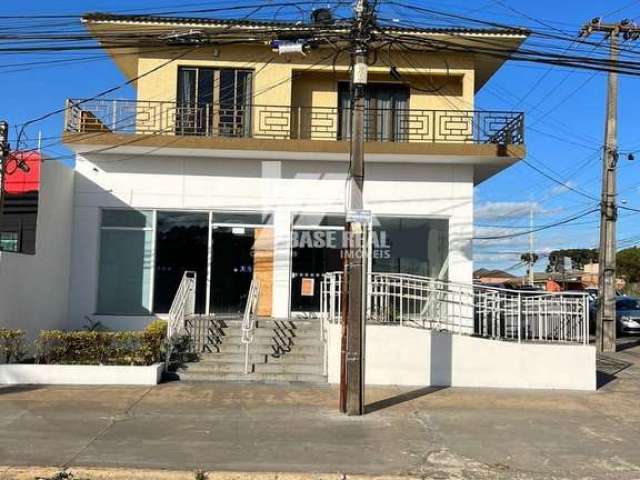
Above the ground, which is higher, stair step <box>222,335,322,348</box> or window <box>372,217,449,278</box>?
window <box>372,217,449,278</box>

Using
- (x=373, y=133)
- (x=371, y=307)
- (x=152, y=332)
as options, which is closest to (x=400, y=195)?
(x=373, y=133)

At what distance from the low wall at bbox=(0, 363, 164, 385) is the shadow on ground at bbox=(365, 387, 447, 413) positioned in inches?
152

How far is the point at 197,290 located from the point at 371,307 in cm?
495

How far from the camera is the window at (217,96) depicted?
53.2ft

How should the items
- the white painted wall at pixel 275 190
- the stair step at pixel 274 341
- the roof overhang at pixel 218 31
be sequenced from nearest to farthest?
1. the stair step at pixel 274 341
2. the roof overhang at pixel 218 31
3. the white painted wall at pixel 275 190

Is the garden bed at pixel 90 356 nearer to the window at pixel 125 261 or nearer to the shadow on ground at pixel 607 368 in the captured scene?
the window at pixel 125 261

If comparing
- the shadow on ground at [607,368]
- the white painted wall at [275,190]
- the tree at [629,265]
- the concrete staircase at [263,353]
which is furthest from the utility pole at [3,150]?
the tree at [629,265]

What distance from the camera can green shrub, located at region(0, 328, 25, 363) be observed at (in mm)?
11211

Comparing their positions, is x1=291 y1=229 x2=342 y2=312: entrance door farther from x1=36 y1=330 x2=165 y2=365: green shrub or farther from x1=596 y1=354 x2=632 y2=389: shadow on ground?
x1=596 y1=354 x2=632 y2=389: shadow on ground

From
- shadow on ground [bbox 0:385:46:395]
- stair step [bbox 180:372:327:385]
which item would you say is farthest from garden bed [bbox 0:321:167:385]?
stair step [bbox 180:372:327:385]

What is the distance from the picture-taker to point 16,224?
13211 millimetres

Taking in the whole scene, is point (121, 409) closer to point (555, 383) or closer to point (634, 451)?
point (634, 451)

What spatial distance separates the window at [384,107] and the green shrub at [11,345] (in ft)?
31.0

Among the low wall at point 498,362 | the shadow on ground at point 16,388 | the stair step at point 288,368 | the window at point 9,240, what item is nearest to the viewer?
the shadow on ground at point 16,388
